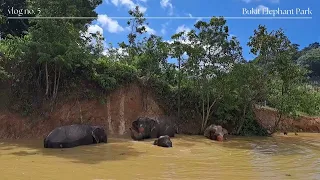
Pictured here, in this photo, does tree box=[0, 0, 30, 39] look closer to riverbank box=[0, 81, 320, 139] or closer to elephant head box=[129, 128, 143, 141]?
riverbank box=[0, 81, 320, 139]

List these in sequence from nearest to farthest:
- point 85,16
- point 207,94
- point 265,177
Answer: point 265,177 < point 207,94 < point 85,16

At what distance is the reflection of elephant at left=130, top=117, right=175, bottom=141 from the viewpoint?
44.6 feet

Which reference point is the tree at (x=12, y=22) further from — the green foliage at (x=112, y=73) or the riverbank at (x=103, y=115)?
the riverbank at (x=103, y=115)

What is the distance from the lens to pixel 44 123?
13.7 m

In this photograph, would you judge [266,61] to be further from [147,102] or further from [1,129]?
[1,129]

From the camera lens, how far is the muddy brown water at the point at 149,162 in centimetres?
704

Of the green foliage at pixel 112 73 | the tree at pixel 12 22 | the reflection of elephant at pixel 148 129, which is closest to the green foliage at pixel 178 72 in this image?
the green foliage at pixel 112 73

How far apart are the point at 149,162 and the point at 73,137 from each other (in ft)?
11.4

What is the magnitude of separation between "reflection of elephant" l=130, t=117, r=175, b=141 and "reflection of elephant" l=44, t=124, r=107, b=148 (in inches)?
69.3

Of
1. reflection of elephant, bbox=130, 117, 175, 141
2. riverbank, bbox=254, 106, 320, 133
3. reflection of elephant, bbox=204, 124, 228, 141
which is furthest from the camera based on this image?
riverbank, bbox=254, 106, 320, 133

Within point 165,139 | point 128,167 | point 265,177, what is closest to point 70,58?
point 165,139

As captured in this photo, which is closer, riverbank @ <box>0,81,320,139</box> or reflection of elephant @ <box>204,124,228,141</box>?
riverbank @ <box>0,81,320,139</box>

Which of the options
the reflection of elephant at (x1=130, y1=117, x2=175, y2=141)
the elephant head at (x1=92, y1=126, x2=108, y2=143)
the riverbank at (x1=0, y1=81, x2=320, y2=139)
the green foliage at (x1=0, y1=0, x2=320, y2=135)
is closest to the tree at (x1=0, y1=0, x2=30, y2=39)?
the green foliage at (x1=0, y1=0, x2=320, y2=135)

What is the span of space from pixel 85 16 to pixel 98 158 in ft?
41.5
